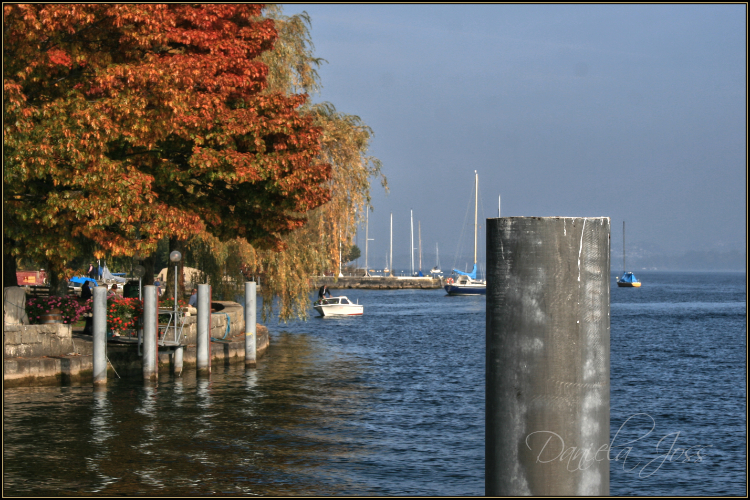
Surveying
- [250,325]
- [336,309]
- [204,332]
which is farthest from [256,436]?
[336,309]

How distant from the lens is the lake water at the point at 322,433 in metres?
10.2

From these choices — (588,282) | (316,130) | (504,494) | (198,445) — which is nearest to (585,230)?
(588,282)

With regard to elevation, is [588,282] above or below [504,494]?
above

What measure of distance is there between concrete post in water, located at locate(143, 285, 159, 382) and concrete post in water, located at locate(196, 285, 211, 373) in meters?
1.65

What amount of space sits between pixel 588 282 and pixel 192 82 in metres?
14.8

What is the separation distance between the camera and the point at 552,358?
242 centimetres

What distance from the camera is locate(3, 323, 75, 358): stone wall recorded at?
16359mm

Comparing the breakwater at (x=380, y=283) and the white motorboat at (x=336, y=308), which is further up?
the white motorboat at (x=336, y=308)

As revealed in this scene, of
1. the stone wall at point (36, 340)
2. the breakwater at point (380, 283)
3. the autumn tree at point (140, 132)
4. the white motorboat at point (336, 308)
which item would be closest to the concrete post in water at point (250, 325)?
the autumn tree at point (140, 132)

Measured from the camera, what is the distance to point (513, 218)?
7.98 ft

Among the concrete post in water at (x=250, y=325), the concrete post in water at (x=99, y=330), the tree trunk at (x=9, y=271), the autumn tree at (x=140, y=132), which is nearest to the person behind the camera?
the autumn tree at (x=140, y=132)

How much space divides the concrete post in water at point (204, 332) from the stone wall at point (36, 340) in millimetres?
2800

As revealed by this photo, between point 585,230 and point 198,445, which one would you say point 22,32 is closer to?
point 198,445
